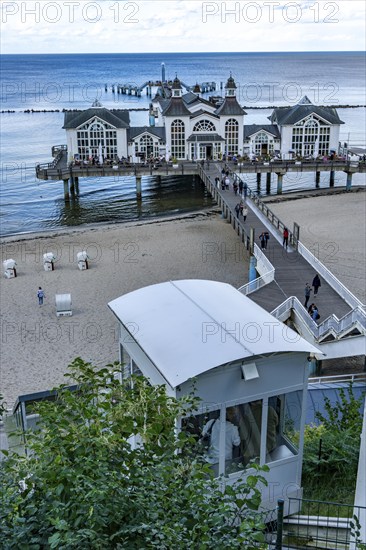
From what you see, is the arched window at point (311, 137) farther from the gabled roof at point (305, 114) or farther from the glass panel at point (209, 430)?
the glass panel at point (209, 430)

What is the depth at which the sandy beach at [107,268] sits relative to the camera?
20359 mm

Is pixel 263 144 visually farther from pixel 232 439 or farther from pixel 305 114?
pixel 232 439

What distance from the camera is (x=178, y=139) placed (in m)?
48.2

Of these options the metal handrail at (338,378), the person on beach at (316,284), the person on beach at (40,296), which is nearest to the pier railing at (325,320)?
the metal handrail at (338,378)

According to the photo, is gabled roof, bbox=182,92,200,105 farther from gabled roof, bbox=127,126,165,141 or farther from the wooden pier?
the wooden pier

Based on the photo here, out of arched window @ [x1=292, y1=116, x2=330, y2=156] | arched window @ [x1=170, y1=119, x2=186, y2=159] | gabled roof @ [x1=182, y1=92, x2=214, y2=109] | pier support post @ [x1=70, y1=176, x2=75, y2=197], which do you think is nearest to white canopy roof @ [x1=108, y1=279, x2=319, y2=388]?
pier support post @ [x1=70, y1=176, x2=75, y2=197]

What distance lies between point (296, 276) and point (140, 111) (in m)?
105

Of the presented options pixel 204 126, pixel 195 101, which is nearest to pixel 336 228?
pixel 204 126

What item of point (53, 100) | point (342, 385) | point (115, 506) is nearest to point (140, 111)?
point (53, 100)

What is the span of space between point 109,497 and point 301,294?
17.0 meters

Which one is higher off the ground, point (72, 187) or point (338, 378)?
point (72, 187)

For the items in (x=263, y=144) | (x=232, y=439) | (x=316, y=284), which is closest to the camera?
(x=232, y=439)

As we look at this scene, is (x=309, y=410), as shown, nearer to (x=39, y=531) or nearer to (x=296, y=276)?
(x=39, y=531)

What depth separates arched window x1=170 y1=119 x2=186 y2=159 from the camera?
157 feet
